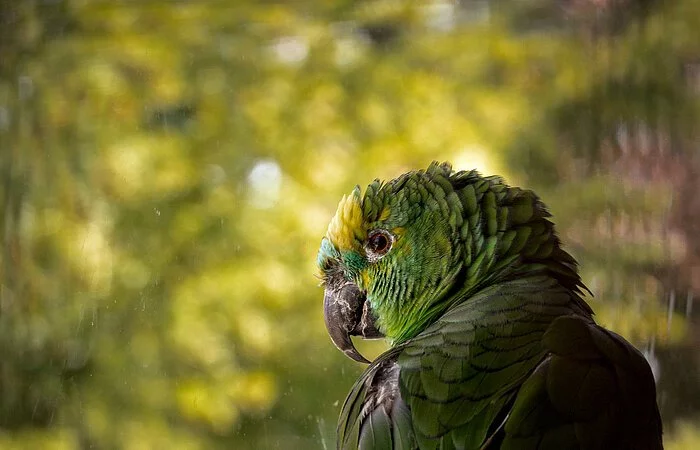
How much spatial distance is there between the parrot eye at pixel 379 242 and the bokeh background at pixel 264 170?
0.47 meters

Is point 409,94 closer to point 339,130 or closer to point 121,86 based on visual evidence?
point 339,130

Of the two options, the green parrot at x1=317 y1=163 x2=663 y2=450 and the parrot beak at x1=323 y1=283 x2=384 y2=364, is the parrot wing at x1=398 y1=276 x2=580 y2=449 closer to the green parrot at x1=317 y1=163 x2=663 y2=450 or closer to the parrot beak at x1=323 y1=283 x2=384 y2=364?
the green parrot at x1=317 y1=163 x2=663 y2=450

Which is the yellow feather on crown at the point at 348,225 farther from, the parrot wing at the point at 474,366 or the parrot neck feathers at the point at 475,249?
the parrot wing at the point at 474,366

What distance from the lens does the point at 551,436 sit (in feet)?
2.12

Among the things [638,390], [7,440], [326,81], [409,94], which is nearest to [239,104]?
[326,81]

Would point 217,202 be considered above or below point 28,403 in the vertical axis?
above

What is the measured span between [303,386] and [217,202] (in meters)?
0.45

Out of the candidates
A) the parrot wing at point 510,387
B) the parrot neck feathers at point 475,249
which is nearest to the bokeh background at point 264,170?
the parrot neck feathers at point 475,249

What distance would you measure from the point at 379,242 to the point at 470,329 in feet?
0.74

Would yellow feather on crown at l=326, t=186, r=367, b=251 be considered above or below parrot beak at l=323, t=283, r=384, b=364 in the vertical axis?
above

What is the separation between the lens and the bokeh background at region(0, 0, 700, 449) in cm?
142

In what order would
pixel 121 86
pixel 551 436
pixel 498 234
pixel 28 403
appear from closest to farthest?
pixel 551 436 → pixel 498 234 → pixel 28 403 → pixel 121 86

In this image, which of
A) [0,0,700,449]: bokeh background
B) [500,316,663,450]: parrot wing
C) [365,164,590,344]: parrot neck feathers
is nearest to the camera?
[500,316,663,450]: parrot wing

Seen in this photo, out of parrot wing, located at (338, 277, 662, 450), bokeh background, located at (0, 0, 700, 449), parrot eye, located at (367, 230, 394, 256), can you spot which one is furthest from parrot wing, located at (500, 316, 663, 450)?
bokeh background, located at (0, 0, 700, 449)
